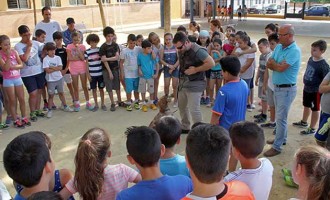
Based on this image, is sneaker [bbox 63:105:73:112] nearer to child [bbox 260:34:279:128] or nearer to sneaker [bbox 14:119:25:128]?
sneaker [bbox 14:119:25:128]

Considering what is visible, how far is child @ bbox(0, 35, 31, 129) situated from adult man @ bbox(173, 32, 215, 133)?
8.85 feet

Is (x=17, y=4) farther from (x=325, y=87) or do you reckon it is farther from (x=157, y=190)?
(x=157, y=190)

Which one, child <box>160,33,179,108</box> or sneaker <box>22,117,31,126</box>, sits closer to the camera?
sneaker <box>22,117,31,126</box>

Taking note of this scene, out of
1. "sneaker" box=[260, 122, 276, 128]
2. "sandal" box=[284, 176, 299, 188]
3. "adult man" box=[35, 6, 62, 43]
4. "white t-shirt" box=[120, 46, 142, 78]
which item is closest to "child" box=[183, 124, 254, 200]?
"sandal" box=[284, 176, 299, 188]

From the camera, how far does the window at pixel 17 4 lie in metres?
18.6

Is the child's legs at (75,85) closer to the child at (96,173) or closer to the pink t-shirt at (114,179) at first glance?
the child at (96,173)

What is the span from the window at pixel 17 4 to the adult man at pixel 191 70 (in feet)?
56.1

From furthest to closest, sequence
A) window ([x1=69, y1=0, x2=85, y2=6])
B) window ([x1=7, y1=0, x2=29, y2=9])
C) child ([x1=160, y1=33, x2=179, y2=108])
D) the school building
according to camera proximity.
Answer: window ([x1=69, y1=0, x2=85, y2=6]) < window ([x1=7, y1=0, x2=29, y2=9]) < the school building < child ([x1=160, y1=33, x2=179, y2=108])

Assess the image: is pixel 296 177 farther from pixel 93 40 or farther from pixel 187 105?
pixel 93 40

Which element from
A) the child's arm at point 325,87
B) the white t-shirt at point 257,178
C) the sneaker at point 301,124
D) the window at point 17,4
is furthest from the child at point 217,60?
the window at point 17,4

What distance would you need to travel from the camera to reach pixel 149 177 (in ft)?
6.51

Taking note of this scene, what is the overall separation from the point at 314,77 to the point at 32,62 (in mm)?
4603

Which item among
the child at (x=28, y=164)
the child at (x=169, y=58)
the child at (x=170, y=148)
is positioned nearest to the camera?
the child at (x=28, y=164)

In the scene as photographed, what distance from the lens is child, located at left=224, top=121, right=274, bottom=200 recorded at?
221 cm
